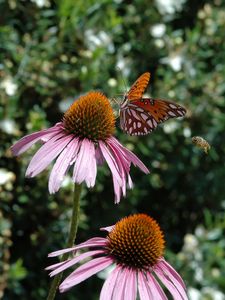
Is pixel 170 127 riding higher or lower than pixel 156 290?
higher

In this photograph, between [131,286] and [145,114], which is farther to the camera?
[145,114]

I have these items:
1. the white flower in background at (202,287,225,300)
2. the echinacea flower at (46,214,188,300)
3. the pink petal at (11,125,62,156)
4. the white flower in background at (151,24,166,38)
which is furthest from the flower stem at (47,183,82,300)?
the white flower in background at (151,24,166,38)

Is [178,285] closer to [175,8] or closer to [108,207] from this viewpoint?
[108,207]

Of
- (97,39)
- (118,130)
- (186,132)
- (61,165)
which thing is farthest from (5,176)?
(61,165)

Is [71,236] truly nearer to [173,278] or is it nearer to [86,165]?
[86,165]

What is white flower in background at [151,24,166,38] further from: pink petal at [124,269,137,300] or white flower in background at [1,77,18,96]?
pink petal at [124,269,137,300]

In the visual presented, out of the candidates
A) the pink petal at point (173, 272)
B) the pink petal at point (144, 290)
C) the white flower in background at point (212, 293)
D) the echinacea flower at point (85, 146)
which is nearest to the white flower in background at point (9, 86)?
the echinacea flower at point (85, 146)
